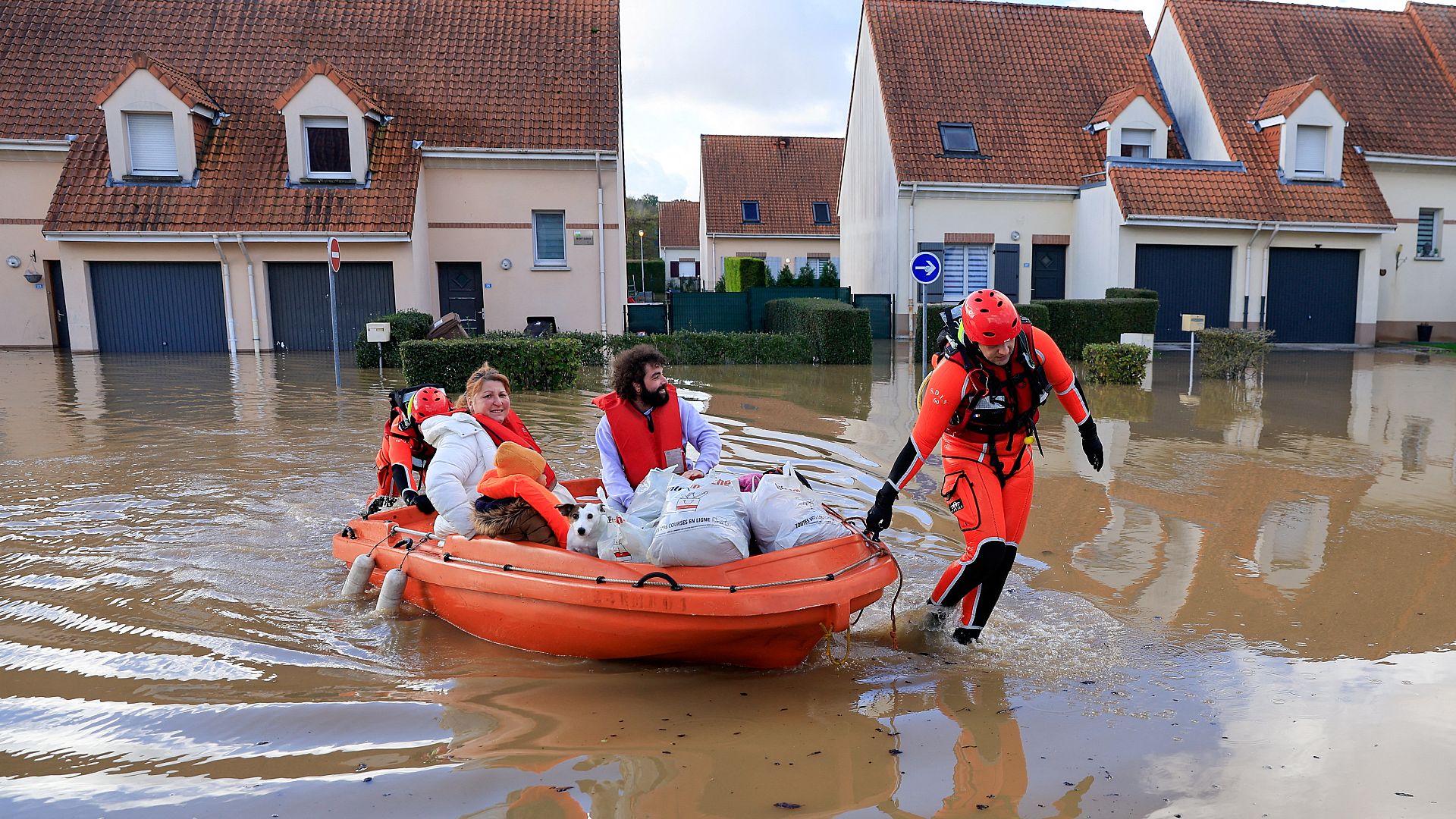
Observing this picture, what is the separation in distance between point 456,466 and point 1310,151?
24.8 meters

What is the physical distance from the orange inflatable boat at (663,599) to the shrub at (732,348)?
44.3 ft

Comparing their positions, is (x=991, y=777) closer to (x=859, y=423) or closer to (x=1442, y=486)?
(x=1442, y=486)

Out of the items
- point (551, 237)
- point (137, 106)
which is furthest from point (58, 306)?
point (551, 237)

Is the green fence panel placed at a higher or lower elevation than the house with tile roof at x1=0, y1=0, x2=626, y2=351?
lower

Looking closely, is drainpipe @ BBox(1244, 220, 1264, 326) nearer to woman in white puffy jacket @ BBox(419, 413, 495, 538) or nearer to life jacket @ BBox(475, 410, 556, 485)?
life jacket @ BBox(475, 410, 556, 485)

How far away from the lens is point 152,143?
69.3 ft

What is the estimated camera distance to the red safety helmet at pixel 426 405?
6.61 meters

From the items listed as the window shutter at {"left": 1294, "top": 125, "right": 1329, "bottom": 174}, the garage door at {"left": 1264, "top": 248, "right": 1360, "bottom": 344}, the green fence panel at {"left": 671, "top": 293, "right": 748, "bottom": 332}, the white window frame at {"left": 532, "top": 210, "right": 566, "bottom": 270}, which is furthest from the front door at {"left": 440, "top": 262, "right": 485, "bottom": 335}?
the window shutter at {"left": 1294, "top": 125, "right": 1329, "bottom": 174}

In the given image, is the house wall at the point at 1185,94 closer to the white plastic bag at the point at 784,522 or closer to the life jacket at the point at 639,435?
the life jacket at the point at 639,435

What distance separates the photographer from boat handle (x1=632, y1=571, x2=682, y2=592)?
4.59 meters

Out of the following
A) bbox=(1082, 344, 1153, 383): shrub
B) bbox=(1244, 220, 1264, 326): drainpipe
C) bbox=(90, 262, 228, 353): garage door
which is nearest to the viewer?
bbox=(1082, 344, 1153, 383): shrub

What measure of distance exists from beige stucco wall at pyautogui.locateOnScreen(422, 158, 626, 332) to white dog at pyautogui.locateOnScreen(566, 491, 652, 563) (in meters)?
18.5

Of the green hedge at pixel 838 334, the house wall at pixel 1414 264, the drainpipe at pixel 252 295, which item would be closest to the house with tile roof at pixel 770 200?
the house wall at pixel 1414 264

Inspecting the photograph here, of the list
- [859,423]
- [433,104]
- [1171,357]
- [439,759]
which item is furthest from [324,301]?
[439,759]
